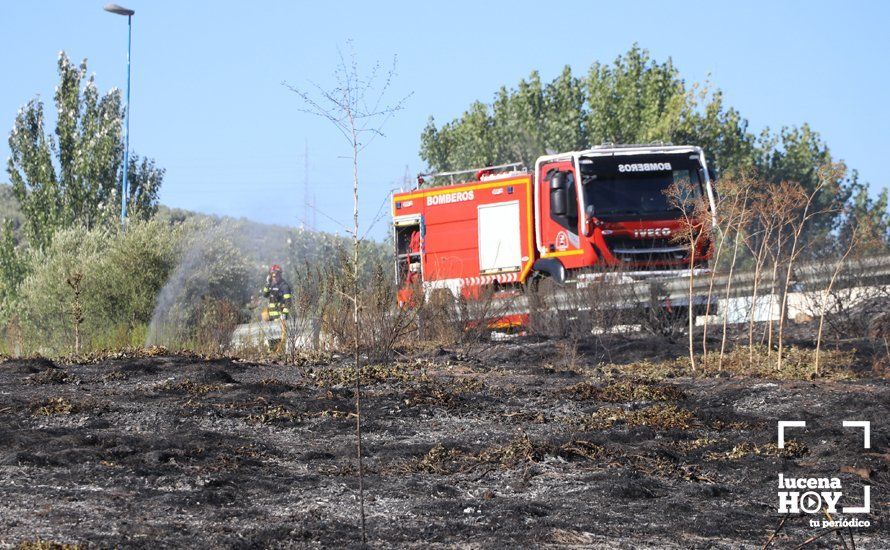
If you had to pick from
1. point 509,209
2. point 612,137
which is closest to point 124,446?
point 509,209

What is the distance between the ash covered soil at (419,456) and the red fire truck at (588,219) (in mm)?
6527

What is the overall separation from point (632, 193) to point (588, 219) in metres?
0.89

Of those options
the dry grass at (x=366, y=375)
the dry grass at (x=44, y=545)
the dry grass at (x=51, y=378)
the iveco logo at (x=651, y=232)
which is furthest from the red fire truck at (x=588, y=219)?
the dry grass at (x=44, y=545)

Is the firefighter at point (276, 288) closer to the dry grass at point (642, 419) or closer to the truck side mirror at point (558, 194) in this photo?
the truck side mirror at point (558, 194)

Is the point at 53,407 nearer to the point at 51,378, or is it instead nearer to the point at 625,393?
the point at 51,378

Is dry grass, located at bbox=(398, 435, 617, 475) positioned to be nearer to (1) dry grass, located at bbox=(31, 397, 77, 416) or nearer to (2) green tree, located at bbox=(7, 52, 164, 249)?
(1) dry grass, located at bbox=(31, 397, 77, 416)

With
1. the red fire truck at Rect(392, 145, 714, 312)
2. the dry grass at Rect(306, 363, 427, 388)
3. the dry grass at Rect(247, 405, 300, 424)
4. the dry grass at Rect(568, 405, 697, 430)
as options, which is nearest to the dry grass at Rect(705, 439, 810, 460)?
the dry grass at Rect(568, 405, 697, 430)

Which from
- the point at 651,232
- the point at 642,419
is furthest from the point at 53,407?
the point at 651,232

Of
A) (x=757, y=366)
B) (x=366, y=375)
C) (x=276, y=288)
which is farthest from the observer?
(x=276, y=288)

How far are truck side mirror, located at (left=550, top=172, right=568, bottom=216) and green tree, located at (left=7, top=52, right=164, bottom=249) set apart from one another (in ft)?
54.0

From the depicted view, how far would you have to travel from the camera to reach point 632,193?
19359 millimetres

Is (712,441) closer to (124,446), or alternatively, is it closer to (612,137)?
(124,446)

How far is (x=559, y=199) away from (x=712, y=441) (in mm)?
11111

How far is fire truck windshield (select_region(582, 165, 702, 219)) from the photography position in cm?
1912
